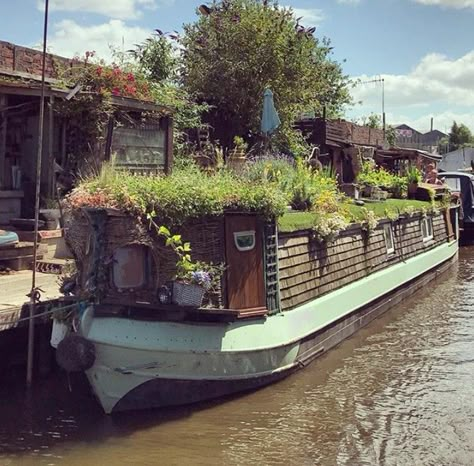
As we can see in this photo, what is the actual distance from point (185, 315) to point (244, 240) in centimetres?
116

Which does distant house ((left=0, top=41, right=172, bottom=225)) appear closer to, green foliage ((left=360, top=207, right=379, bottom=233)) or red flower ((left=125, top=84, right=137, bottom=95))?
red flower ((left=125, top=84, right=137, bottom=95))

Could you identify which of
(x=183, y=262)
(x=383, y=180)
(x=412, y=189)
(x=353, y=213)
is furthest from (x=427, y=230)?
(x=183, y=262)

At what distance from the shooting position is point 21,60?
11602mm

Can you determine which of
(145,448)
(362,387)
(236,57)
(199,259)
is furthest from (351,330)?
→ (236,57)

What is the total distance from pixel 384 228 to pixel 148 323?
7.39 meters

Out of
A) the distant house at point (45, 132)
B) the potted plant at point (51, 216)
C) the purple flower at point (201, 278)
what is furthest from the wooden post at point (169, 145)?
the purple flower at point (201, 278)

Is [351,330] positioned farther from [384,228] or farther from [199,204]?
[199,204]

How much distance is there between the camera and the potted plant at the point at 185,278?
6.58 m

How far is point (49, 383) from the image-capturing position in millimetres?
7902

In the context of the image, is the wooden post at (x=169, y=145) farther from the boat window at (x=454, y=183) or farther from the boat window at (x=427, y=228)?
the boat window at (x=454, y=183)

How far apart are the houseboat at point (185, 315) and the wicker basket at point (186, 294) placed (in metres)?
0.05

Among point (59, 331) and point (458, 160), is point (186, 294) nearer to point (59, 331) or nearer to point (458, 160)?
point (59, 331)

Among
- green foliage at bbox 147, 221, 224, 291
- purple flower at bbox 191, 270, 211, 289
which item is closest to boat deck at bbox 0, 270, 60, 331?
green foliage at bbox 147, 221, 224, 291

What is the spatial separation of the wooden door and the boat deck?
214 centimetres
